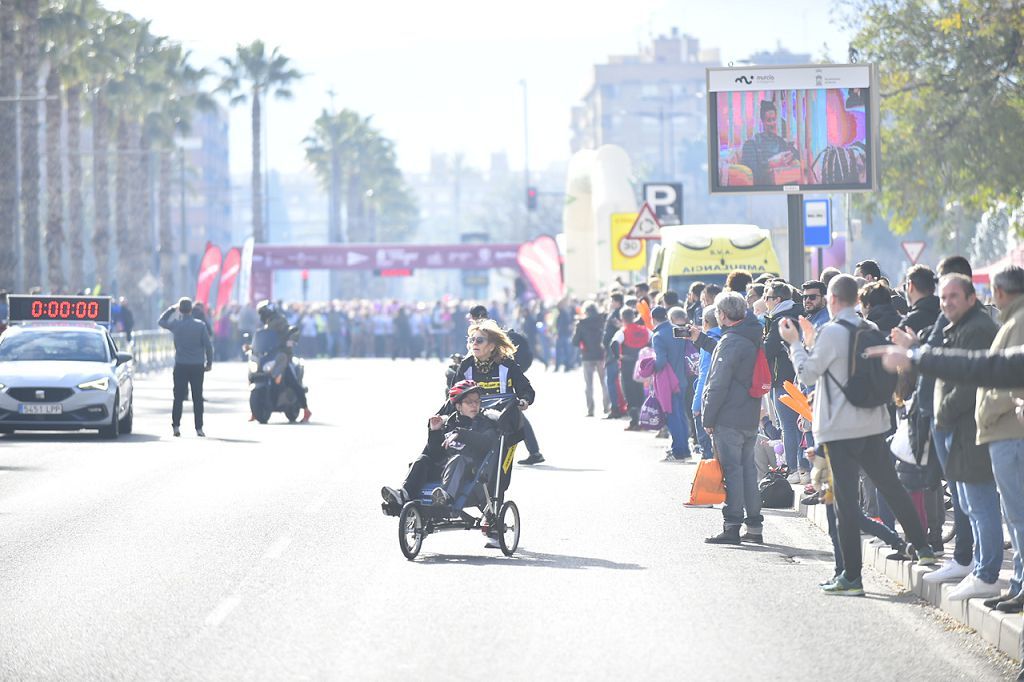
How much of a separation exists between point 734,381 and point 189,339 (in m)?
12.3

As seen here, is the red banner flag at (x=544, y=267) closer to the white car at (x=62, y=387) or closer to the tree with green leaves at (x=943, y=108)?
the tree with green leaves at (x=943, y=108)

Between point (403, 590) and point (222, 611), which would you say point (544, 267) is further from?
point (222, 611)

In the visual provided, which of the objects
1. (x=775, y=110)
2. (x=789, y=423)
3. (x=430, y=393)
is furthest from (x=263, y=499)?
(x=430, y=393)

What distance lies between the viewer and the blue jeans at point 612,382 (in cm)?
2645

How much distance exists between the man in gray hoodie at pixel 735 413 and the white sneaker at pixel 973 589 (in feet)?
11.1

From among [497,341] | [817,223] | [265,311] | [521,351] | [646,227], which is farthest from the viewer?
[646,227]

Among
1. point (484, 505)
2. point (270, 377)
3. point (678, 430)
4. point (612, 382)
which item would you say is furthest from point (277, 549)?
point (612, 382)

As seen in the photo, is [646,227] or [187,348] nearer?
[187,348]

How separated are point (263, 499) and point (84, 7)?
4311 cm

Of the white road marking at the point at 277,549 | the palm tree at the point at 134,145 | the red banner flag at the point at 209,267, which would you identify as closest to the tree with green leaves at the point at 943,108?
the white road marking at the point at 277,549

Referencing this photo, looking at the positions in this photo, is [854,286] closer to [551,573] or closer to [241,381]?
[551,573]

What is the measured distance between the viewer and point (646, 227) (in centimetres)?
3359

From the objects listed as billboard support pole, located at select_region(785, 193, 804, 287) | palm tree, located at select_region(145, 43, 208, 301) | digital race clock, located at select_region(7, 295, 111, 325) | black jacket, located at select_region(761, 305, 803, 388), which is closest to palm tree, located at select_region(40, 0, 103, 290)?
palm tree, located at select_region(145, 43, 208, 301)

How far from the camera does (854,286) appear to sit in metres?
10.4
